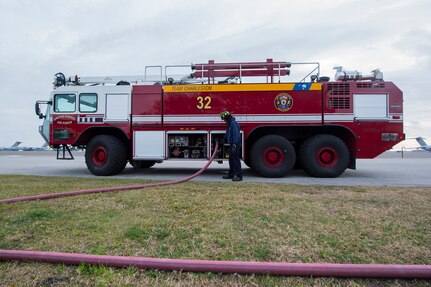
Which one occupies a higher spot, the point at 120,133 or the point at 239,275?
the point at 120,133

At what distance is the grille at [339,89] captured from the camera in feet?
27.7

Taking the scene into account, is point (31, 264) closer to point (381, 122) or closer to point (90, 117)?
point (90, 117)

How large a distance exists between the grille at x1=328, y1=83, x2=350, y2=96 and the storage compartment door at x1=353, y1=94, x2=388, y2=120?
0.27 metres

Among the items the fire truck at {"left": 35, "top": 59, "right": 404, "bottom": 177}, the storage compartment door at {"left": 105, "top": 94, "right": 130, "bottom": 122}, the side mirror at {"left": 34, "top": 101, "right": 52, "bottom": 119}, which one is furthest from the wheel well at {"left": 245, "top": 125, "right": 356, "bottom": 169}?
the side mirror at {"left": 34, "top": 101, "right": 52, "bottom": 119}

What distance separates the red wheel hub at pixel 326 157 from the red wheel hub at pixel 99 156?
6.11 m

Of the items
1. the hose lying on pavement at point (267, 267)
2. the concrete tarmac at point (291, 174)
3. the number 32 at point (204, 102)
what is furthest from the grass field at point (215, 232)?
the number 32 at point (204, 102)

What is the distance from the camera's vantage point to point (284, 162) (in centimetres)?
845

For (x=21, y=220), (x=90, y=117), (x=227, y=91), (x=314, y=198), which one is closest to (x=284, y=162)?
(x=227, y=91)

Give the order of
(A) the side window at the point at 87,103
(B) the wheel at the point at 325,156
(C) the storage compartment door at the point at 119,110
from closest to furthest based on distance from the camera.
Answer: (B) the wheel at the point at 325,156 → (C) the storage compartment door at the point at 119,110 → (A) the side window at the point at 87,103

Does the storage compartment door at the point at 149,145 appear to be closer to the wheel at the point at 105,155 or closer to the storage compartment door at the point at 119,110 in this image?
the wheel at the point at 105,155

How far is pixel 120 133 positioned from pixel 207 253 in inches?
282

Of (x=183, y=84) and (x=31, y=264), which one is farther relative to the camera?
(x=183, y=84)

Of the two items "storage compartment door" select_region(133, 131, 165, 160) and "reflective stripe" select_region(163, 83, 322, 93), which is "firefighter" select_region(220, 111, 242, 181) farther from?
"storage compartment door" select_region(133, 131, 165, 160)

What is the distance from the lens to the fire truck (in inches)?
331
